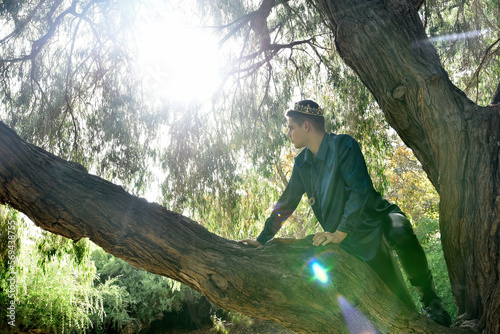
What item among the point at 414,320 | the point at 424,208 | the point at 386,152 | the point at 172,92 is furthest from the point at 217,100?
the point at 424,208

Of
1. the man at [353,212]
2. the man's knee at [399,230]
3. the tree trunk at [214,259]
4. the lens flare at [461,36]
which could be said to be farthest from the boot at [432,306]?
the lens flare at [461,36]

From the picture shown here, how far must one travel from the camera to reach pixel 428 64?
2.42 metres

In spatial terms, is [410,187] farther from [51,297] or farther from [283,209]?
[283,209]

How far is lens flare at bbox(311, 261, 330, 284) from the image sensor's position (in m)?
2.03

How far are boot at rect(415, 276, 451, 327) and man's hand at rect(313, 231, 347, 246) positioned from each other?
2.13 feet

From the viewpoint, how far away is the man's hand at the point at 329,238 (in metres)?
2.06

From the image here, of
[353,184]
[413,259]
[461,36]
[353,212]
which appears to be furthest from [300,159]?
[461,36]

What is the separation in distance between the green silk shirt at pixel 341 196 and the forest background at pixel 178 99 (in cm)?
285

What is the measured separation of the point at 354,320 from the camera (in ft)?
6.52

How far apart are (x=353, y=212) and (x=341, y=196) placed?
11.0 inches

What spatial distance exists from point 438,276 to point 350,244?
4.20 meters

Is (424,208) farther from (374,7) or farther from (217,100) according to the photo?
(374,7)

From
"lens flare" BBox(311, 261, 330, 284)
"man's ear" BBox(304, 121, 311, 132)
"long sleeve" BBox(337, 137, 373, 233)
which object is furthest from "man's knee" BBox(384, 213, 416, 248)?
"man's ear" BBox(304, 121, 311, 132)

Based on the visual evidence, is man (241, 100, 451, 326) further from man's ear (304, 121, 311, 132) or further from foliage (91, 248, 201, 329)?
foliage (91, 248, 201, 329)
